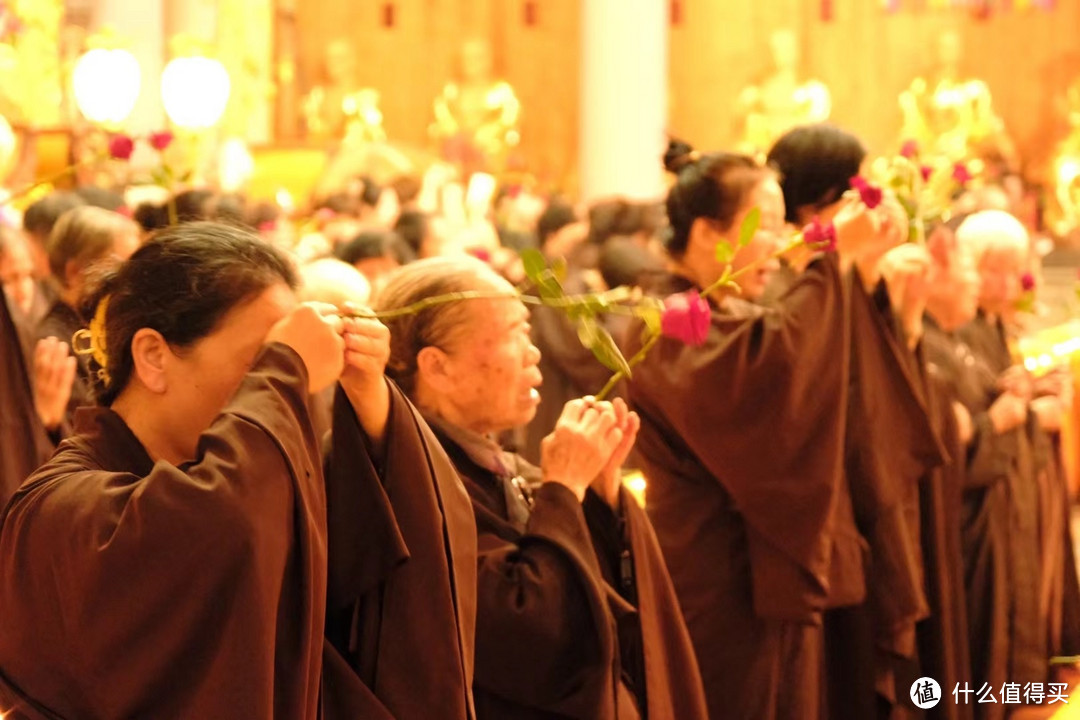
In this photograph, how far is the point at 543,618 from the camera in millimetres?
2645

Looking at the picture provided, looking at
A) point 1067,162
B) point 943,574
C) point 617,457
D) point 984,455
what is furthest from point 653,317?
point 1067,162

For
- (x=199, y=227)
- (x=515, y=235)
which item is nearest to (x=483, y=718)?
(x=199, y=227)

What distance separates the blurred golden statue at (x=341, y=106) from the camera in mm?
19109

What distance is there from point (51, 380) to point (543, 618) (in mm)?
1916

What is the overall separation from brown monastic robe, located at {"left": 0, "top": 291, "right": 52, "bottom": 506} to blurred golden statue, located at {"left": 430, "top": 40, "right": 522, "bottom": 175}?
49.8 ft

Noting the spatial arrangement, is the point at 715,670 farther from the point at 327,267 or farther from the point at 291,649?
the point at 291,649

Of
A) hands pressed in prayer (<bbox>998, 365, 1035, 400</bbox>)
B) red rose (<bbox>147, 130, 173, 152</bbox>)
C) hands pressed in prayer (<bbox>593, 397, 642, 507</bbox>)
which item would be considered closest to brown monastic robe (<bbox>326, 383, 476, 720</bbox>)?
hands pressed in prayer (<bbox>593, 397, 642, 507</bbox>)

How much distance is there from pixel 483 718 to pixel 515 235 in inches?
282

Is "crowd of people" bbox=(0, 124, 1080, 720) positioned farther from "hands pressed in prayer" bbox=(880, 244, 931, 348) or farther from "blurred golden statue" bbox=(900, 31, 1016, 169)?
"blurred golden statue" bbox=(900, 31, 1016, 169)

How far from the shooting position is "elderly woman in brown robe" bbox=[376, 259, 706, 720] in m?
2.67

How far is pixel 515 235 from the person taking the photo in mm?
9766

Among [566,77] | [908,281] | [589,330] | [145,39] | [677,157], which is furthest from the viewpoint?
[566,77]

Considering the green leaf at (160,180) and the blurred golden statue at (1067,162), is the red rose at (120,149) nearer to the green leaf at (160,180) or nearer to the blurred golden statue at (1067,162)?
the green leaf at (160,180)

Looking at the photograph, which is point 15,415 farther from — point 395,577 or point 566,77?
point 566,77
